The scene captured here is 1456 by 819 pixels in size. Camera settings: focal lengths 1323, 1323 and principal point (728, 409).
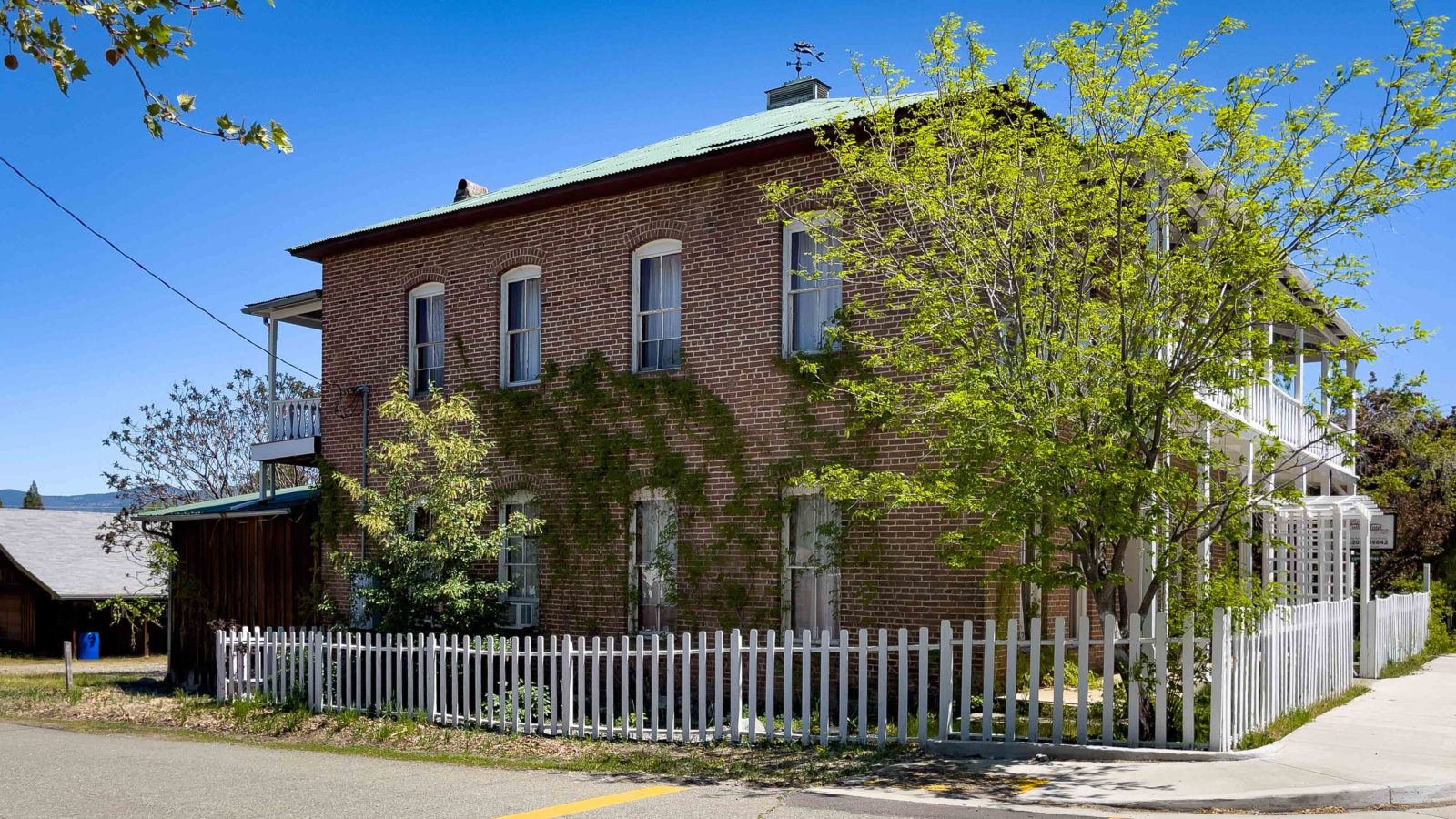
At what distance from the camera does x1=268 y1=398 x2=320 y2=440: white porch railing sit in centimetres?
2205

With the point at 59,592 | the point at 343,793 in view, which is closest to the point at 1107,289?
the point at 343,793

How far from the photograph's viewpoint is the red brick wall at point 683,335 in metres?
14.9

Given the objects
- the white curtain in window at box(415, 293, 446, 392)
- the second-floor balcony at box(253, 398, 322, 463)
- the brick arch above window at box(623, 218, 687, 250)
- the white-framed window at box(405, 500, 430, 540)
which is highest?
the brick arch above window at box(623, 218, 687, 250)

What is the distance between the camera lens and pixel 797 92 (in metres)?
20.8

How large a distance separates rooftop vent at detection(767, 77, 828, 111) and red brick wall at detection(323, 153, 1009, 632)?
13.8 feet

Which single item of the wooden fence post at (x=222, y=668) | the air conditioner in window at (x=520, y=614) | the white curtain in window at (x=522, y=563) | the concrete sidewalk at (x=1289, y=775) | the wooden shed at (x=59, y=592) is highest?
the white curtain in window at (x=522, y=563)

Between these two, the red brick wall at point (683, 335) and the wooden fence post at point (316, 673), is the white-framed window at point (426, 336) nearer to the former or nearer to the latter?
the red brick wall at point (683, 335)

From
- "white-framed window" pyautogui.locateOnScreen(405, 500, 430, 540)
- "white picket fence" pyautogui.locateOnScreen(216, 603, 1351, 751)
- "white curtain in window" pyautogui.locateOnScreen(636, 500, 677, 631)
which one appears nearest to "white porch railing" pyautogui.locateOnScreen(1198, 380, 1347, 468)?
"white picket fence" pyautogui.locateOnScreen(216, 603, 1351, 751)

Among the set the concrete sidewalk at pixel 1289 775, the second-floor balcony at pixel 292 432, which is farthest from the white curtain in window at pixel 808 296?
the second-floor balcony at pixel 292 432

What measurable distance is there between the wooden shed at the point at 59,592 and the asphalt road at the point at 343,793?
913 inches

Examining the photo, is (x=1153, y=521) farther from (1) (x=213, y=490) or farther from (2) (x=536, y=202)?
(1) (x=213, y=490)

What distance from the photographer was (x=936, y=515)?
47.9ft

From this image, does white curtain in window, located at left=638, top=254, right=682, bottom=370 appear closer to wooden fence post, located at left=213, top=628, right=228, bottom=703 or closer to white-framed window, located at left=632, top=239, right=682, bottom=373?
white-framed window, located at left=632, top=239, right=682, bottom=373

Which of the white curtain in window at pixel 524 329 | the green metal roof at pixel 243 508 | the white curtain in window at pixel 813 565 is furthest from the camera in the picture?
the green metal roof at pixel 243 508
